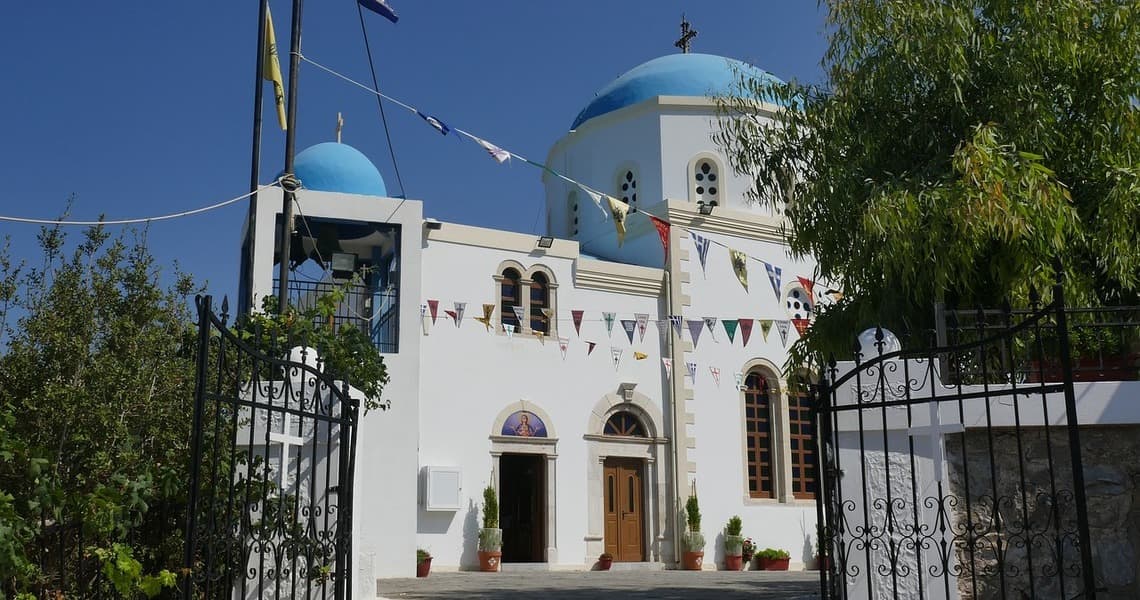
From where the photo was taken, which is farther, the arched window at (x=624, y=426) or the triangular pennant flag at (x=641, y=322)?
the triangular pennant flag at (x=641, y=322)

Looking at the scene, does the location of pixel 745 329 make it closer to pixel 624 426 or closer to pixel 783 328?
pixel 783 328

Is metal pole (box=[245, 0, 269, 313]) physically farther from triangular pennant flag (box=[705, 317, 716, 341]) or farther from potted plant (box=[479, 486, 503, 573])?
triangular pennant flag (box=[705, 317, 716, 341])

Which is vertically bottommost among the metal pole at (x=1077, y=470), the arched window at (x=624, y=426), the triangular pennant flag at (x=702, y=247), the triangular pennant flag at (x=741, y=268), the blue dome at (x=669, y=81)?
the metal pole at (x=1077, y=470)

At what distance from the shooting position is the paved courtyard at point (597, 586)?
9711mm

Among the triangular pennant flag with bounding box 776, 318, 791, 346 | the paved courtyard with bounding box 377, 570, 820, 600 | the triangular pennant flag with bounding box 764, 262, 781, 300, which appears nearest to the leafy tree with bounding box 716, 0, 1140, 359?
the paved courtyard with bounding box 377, 570, 820, 600

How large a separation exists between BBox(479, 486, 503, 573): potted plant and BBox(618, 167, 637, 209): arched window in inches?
284

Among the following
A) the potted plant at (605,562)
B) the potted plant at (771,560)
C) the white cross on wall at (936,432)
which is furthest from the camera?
the potted plant at (771,560)

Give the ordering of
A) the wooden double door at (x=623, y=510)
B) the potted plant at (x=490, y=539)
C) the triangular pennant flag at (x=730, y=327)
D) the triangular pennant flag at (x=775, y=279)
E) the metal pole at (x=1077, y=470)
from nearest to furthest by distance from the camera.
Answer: the metal pole at (x=1077, y=470) < the potted plant at (x=490, y=539) < the wooden double door at (x=623, y=510) < the triangular pennant flag at (x=775, y=279) < the triangular pennant flag at (x=730, y=327)

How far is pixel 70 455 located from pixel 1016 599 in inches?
231

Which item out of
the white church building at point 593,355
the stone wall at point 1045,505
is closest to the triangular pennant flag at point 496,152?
the white church building at point 593,355

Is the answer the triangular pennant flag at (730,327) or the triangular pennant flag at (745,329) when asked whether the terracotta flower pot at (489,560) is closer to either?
the triangular pennant flag at (730,327)

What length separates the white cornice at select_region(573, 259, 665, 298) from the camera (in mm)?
17062

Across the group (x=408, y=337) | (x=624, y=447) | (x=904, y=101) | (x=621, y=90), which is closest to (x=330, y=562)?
(x=408, y=337)

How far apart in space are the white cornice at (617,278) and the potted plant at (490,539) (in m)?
Result: 3.97
